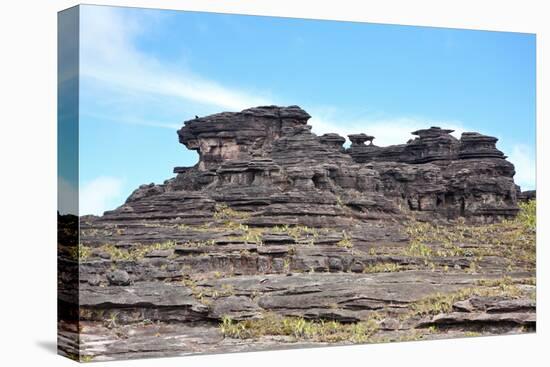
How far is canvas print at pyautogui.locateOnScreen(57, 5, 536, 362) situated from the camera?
21.2 meters

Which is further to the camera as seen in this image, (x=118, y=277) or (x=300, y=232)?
(x=300, y=232)

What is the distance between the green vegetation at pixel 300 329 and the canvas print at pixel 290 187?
34 millimetres

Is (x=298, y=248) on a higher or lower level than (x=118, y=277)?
higher

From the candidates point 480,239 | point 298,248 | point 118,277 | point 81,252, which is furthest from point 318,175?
point 81,252

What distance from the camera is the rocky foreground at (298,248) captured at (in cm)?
2133

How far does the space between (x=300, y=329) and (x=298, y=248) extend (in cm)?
190

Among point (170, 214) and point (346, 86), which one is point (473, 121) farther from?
point (170, 214)

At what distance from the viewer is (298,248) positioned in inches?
929

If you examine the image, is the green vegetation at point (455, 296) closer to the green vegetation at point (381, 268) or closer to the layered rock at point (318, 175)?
the green vegetation at point (381, 268)

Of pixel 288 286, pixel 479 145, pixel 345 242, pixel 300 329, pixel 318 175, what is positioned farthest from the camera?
pixel 479 145

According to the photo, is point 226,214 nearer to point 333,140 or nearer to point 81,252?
point 333,140

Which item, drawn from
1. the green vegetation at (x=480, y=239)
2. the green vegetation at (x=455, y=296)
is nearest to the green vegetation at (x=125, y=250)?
the green vegetation at (x=455, y=296)

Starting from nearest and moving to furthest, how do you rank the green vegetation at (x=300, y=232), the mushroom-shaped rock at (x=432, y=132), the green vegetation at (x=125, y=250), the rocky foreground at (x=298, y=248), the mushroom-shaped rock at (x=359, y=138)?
the green vegetation at (x=125, y=250) → the rocky foreground at (x=298, y=248) → the green vegetation at (x=300, y=232) → the mushroom-shaped rock at (x=359, y=138) → the mushroom-shaped rock at (x=432, y=132)

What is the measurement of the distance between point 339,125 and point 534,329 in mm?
7004
